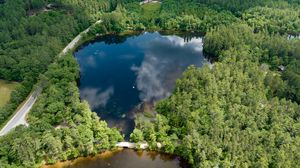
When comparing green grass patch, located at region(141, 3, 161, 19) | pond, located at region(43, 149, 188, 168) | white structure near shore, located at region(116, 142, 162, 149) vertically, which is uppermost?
green grass patch, located at region(141, 3, 161, 19)

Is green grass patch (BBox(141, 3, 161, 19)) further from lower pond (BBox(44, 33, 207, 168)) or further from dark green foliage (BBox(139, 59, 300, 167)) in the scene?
dark green foliage (BBox(139, 59, 300, 167))

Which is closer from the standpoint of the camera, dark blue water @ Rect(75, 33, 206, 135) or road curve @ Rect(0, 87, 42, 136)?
road curve @ Rect(0, 87, 42, 136)

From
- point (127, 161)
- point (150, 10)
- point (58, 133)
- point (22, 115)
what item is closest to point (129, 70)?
point (22, 115)

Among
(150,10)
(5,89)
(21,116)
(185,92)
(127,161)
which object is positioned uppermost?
(150,10)

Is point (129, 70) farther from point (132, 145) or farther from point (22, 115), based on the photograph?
point (22, 115)

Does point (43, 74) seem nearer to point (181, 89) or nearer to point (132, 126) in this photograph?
point (132, 126)

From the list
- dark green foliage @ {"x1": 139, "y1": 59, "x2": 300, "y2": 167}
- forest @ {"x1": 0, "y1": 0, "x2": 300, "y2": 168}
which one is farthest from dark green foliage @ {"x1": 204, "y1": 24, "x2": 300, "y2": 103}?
dark green foliage @ {"x1": 139, "y1": 59, "x2": 300, "y2": 167}
